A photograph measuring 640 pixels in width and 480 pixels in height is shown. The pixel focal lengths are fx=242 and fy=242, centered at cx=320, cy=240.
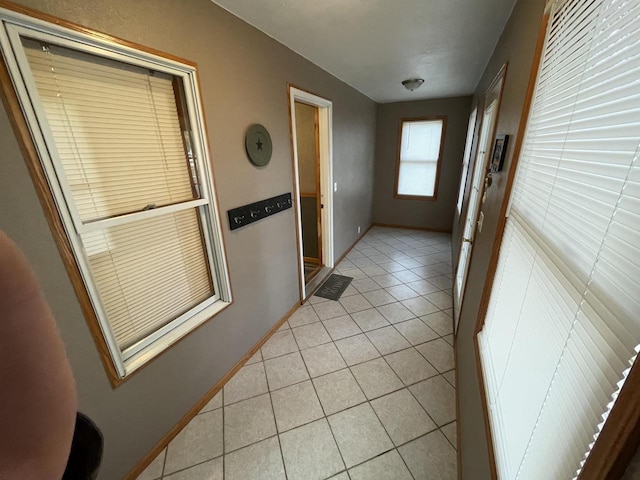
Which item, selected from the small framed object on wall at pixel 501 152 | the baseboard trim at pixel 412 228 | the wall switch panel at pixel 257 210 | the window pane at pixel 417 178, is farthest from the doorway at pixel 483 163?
the baseboard trim at pixel 412 228

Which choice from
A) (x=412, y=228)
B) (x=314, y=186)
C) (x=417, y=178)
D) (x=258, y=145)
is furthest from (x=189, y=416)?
(x=417, y=178)

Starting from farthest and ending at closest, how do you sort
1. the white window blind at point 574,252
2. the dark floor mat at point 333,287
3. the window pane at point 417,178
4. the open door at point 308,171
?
the window pane at point 417,178, the open door at point 308,171, the dark floor mat at point 333,287, the white window blind at point 574,252

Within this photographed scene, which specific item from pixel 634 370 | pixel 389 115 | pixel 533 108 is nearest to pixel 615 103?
pixel 634 370

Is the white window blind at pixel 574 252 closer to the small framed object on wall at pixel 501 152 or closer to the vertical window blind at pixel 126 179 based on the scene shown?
the small framed object on wall at pixel 501 152

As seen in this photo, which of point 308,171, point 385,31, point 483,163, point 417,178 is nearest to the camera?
point 385,31

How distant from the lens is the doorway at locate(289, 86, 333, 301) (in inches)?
108

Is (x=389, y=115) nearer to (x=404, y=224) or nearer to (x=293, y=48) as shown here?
(x=404, y=224)

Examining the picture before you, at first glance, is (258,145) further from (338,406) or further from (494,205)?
(338,406)

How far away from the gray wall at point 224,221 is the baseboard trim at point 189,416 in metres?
0.04

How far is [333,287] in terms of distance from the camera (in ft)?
9.87

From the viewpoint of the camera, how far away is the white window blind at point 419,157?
447cm

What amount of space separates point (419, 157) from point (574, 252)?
464 centimetres

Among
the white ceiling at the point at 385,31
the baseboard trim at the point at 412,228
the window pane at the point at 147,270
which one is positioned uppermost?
the white ceiling at the point at 385,31

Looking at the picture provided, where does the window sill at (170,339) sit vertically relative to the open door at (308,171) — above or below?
below
